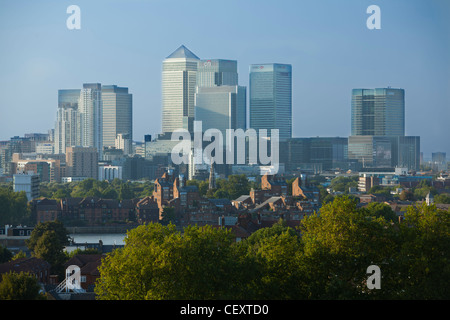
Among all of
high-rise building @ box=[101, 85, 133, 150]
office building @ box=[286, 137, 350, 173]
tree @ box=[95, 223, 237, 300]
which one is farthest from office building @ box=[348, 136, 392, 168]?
tree @ box=[95, 223, 237, 300]

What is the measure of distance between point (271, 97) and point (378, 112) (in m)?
17.2

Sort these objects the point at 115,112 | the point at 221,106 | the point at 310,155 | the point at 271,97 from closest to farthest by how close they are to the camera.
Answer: the point at 310,155 → the point at 271,97 → the point at 221,106 → the point at 115,112

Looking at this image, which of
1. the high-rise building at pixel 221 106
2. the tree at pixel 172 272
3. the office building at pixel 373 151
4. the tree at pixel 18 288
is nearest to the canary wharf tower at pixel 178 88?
the high-rise building at pixel 221 106

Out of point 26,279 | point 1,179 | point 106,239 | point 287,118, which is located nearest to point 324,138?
point 287,118

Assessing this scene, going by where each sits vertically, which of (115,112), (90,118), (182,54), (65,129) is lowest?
(65,129)

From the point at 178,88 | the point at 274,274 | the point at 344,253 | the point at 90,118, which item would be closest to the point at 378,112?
the point at 178,88

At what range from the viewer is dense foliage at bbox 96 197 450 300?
1294 cm

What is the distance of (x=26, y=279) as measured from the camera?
15883 millimetres

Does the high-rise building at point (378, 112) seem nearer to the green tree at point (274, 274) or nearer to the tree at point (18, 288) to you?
the tree at point (18, 288)

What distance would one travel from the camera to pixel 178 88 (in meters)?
148

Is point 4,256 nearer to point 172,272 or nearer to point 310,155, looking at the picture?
point 172,272

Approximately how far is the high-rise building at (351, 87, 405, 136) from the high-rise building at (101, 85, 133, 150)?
135 ft

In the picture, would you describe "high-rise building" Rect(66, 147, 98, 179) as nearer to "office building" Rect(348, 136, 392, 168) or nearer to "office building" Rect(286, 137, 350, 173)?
"office building" Rect(286, 137, 350, 173)
